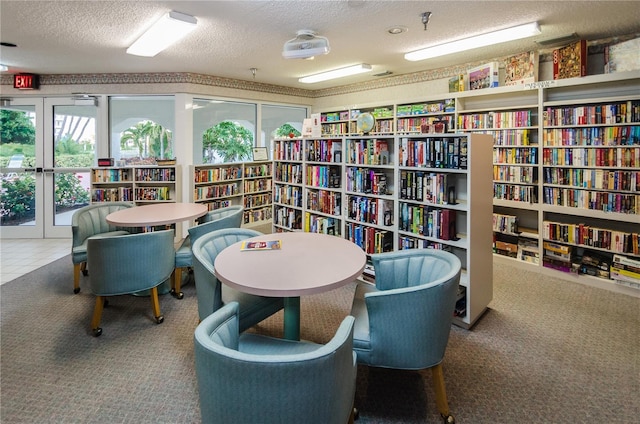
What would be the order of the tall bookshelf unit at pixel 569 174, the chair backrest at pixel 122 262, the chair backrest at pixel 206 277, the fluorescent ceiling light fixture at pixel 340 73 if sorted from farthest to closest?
1. the fluorescent ceiling light fixture at pixel 340 73
2. the tall bookshelf unit at pixel 569 174
3. the chair backrest at pixel 122 262
4. the chair backrest at pixel 206 277

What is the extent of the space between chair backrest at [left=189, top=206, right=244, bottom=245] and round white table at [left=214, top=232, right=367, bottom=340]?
100 centimetres

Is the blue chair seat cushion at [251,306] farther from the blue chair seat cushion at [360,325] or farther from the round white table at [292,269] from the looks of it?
the blue chair seat cushion at [360,325]

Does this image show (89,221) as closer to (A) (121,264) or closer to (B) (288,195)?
(A) (121,264)

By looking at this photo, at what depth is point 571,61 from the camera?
390 cm

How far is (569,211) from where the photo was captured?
3926 millimetres

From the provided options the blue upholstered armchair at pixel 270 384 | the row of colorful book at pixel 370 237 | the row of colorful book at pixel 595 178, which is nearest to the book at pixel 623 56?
the row of colorful book at pixel 595 178

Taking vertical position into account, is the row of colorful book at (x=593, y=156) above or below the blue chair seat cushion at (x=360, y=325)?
above

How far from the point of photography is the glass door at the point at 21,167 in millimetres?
5789

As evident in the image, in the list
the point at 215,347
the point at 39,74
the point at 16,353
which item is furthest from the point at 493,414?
the point at 39,74

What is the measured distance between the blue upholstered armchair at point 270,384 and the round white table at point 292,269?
47cm

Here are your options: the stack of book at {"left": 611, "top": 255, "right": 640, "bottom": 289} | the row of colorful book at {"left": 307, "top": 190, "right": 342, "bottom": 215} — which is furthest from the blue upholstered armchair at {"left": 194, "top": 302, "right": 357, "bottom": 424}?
the stack of book at {"left": 611, "top": 255, "right": 640, "bottom": 289}

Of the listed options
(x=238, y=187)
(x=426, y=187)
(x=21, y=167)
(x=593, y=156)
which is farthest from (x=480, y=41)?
(x=21, y=167)

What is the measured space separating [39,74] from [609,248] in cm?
820

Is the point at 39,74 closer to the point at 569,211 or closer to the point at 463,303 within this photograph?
the point at 463,303
